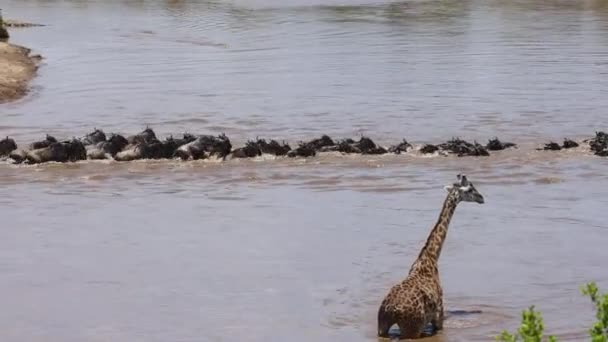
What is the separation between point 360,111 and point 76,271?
1482 cm

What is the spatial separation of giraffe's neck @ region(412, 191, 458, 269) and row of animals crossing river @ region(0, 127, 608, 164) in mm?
10053

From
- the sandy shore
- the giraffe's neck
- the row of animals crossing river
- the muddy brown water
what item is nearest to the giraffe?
the giraffe's neck

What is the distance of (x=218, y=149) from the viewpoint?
71.8ft

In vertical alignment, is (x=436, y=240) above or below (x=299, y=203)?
above

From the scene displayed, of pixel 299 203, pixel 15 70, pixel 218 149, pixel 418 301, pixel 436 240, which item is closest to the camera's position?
pixel 418 301

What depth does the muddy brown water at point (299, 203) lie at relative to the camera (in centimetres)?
1248

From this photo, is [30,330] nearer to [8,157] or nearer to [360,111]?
[8,157]

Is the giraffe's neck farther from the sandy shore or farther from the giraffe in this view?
the sandy shore

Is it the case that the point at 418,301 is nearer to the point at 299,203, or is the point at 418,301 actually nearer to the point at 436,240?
the point at 436,240

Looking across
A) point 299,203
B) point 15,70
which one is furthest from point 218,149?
point 15,70

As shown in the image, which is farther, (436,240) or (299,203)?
(299,203)

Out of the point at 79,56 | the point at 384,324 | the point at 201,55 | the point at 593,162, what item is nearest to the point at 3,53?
the point at 79,56

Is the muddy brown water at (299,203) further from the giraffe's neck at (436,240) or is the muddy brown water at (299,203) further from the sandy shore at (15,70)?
the giraffe's neck at (436,240)

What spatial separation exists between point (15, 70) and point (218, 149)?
16.6 m
